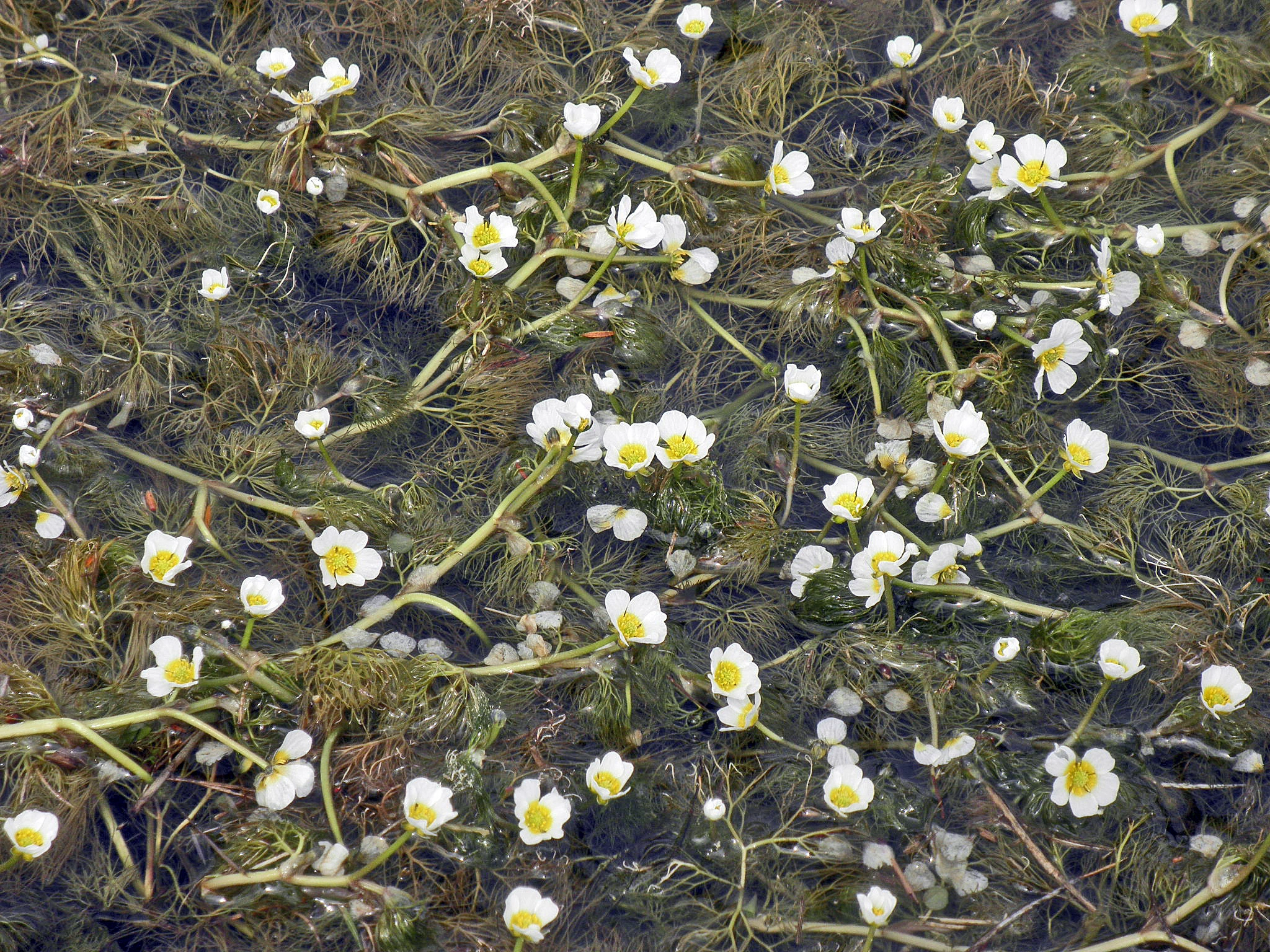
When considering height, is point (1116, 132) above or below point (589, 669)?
above

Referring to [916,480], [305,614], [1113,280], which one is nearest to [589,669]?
[305,614]

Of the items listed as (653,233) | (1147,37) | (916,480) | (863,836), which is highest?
(1147,37)

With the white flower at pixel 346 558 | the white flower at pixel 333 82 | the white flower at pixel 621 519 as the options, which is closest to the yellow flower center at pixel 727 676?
the white flower at pixel 621 519

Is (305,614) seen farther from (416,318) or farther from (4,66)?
(4,66)

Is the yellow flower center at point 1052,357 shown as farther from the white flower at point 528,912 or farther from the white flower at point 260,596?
the white flower at point 260,596

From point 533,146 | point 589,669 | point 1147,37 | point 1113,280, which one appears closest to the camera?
point 589,669

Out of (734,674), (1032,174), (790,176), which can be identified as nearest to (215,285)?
(790,176)

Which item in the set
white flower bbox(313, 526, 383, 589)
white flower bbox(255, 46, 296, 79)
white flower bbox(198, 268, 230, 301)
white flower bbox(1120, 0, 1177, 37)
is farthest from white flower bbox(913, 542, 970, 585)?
white flower bbox(255, 46, 296, 79)
